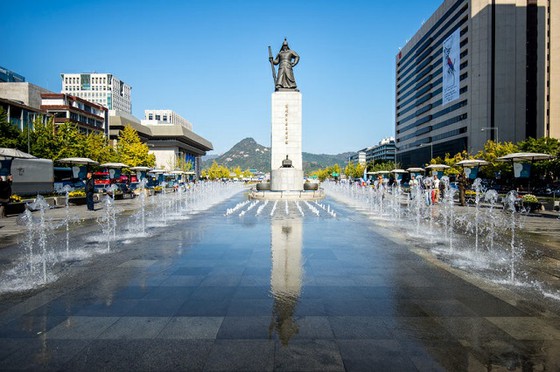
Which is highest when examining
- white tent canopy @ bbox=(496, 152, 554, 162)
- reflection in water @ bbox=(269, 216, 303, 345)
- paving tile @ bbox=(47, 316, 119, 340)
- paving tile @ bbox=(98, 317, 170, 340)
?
white tent canopy @ bbox=(496, 152, 554, 162)

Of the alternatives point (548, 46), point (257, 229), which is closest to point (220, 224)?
point (257, 229)

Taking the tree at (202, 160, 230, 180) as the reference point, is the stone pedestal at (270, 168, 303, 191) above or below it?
below

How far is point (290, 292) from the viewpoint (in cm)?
589

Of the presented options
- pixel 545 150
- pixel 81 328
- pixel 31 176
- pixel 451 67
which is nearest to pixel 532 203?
pixel 81 328

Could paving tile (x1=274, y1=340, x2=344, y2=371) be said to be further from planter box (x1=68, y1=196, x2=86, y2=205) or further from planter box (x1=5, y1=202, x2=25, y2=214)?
planter box (x1=68, y1=196, x2=86, y2=205)

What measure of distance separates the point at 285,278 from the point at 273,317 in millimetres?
1850

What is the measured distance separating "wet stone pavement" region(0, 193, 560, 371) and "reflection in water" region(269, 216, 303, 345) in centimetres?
3

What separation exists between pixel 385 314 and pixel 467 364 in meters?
1.40

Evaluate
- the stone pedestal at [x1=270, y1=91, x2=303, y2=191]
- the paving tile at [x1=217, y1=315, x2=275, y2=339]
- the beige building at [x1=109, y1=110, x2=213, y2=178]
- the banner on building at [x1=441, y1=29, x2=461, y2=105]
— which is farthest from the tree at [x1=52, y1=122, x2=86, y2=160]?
the banner on building at [x1=441, y1=29, x2=461, y2=105]

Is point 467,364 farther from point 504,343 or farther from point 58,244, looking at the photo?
point 58,244

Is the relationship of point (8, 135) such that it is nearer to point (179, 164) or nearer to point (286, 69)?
point (286, 69)

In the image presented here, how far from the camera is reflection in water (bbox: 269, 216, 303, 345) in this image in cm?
458

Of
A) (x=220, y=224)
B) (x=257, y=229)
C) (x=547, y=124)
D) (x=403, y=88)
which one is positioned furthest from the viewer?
(x=403, y=88)

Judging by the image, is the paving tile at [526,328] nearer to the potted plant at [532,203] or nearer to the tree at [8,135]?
the potted plant at [532,203]
